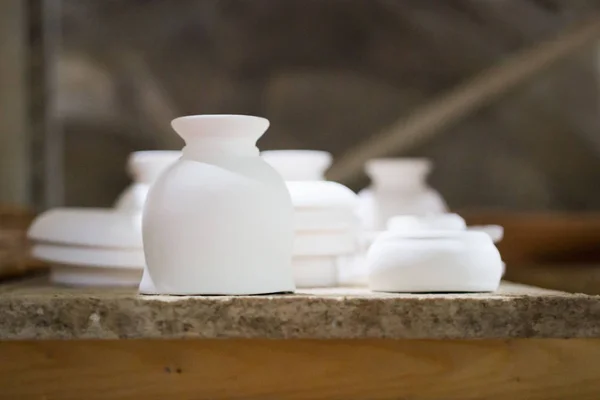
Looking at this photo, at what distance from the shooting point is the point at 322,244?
1.31m

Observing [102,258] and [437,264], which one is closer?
[437,264]

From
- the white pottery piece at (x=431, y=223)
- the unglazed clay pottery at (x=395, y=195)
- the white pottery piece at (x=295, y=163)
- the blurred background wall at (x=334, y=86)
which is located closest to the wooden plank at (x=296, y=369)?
the white pottery piece at (x=431, y=223)

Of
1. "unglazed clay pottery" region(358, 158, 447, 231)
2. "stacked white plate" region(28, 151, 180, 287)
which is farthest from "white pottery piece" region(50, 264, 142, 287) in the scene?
"unglazed clay pottery" region(358, 158, 447, 231)

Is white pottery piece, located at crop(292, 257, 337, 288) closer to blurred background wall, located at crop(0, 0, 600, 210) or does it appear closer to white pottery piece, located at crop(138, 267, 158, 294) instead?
white pottery piece, located at crop(138, 267, 158, 294)

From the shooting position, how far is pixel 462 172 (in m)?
2.55

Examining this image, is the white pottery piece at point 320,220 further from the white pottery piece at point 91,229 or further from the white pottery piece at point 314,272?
the white pottery piece at point 91,229

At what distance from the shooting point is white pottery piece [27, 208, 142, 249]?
1325 mm

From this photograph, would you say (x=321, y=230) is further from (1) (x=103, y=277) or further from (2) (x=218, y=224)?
(1) (x=103, y=277)

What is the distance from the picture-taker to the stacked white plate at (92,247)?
1324 millimetres

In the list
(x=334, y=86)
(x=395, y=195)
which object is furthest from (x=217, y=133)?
(x=334, y=86)

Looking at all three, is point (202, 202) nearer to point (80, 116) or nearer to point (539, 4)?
point (80, 116)

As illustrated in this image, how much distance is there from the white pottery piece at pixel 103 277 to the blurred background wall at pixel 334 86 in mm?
1230

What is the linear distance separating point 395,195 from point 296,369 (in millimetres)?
822

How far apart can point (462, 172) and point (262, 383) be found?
5.48 ft
